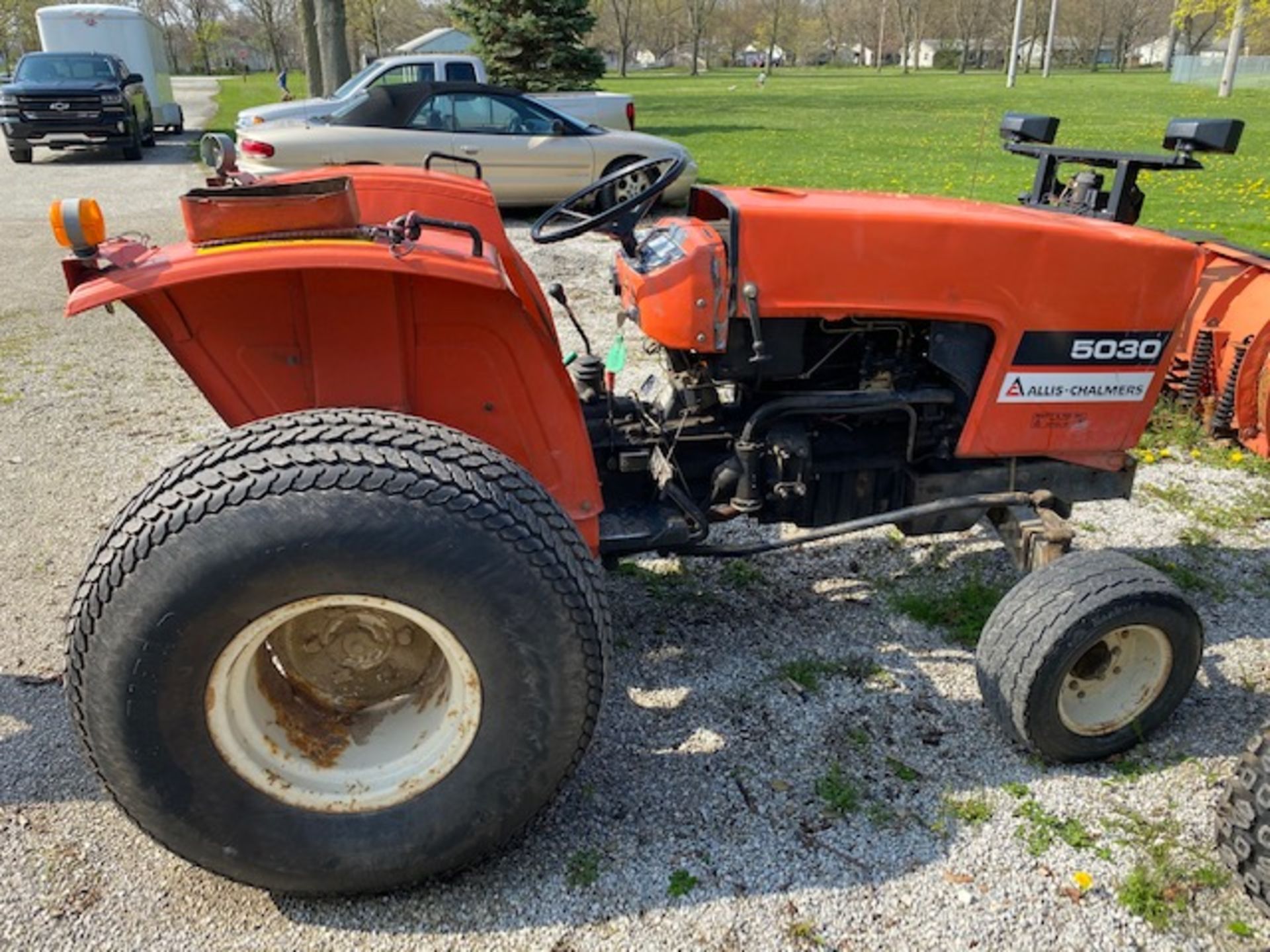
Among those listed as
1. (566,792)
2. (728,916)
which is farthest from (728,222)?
(728,916)

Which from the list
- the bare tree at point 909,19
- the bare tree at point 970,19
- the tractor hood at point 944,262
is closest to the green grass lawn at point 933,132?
the tractor hood at point 944,262

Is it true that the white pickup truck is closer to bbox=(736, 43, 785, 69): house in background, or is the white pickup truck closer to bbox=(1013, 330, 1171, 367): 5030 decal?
bbox=(1013, 330, 1171, 367): 5030 decal

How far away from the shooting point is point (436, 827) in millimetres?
2199

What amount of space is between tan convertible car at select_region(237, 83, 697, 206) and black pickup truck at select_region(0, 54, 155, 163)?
267 inches

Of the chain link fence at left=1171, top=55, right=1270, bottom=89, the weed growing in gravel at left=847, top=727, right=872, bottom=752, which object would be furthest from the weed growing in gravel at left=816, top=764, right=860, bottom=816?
the chain link fence at left=1171, top=55, right=1270, bottom=89

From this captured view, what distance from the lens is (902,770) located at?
2717 millimetres

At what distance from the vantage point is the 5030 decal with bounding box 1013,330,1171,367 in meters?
2.90

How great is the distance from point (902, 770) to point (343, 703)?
142 cm

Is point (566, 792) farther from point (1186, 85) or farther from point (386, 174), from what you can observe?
point (1186, 85)

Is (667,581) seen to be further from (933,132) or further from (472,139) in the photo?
(933,132)

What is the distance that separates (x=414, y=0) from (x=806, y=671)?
64.4 m

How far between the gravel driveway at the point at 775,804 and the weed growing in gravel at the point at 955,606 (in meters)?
0.05

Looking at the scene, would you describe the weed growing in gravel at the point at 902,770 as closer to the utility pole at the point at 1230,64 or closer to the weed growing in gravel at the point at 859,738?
the weed growing in gravel at the point at 859,738

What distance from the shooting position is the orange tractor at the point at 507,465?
202 cm
